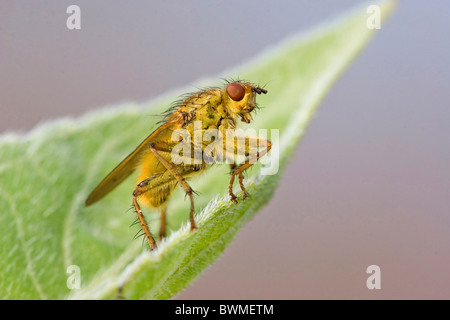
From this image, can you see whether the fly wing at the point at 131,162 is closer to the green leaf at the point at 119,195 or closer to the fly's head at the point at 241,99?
the green leaf at the point at 119,195

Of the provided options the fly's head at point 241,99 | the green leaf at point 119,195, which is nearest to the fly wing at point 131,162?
the green leaf at point 119,195

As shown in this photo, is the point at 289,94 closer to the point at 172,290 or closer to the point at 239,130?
the point at 239,130

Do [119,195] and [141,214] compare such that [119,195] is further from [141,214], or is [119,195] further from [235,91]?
[235,91]

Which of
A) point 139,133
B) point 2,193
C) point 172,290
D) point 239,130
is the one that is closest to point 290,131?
point 239,130

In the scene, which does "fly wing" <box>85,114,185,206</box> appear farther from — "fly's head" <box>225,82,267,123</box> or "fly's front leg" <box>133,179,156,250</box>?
"fly's head" <box>225,82,267,123</box>

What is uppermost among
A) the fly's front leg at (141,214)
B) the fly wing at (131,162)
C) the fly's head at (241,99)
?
the fly's head at (241,99)

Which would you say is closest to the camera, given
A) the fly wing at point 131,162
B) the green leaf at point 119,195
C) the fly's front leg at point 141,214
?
the green leaf at point 119,195
